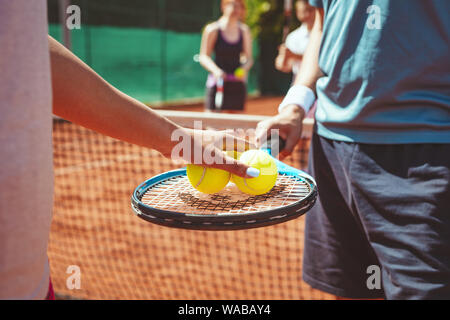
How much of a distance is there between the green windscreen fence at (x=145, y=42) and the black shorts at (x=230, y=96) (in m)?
5.04

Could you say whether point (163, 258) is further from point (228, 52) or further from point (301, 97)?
point (228, 52)

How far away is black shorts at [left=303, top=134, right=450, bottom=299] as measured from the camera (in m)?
1.10

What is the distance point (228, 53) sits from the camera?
4.74 meters

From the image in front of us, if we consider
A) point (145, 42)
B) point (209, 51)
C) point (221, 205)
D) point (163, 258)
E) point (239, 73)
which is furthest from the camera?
point (145, 42)

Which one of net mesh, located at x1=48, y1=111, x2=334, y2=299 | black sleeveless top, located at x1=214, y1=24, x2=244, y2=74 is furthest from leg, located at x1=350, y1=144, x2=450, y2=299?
black sleeveless top, located at x1=214, y1=24, x2=244, y2=74

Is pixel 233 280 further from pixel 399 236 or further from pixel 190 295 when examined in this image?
pixel 399 236

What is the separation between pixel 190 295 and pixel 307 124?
1241 mm

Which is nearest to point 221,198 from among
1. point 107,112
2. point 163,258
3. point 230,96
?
point 107,112

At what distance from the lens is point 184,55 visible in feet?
38.5

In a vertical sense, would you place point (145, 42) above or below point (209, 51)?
below

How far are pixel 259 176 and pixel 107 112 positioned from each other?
0.41 m

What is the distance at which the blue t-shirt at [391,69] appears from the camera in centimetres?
112

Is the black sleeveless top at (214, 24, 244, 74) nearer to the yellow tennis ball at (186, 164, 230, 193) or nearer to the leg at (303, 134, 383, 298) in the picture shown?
the leg at (303, 134, 383, 298)

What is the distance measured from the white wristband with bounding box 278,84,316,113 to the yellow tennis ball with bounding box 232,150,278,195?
305 mm
